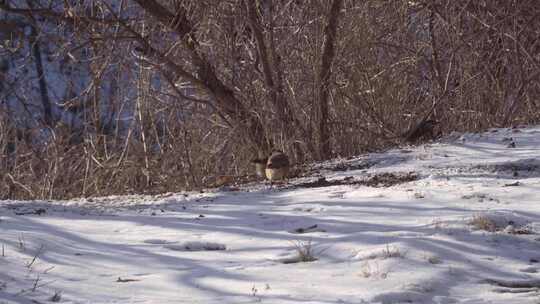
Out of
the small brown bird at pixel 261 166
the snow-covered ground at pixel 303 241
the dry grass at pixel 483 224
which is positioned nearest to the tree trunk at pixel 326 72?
the small brown bird at pixel 261 166

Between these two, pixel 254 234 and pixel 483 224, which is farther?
pixel 254 234

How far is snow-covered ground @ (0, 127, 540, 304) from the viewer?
3.14 meters

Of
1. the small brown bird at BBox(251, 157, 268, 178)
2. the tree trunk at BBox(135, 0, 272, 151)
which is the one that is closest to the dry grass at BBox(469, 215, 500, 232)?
the small brown bird at BBox(251, 157, 268, 178)

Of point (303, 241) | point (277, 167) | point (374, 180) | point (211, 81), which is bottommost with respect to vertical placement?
point (303, 241)

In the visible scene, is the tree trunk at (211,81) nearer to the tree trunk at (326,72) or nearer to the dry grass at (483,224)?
the tree trunk at (326,72)

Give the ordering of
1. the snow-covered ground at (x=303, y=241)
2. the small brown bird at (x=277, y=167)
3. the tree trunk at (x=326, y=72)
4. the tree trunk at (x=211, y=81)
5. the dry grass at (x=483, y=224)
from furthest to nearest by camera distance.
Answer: the tree trunk at (x=326, y=72), the tree trunk at (x=211, y=81), the small brown bird at (x=277, y=167), the dry grass at (x=483, y=224), the snow-covered ground at (x=303, y=241)

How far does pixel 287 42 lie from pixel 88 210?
3874 mm

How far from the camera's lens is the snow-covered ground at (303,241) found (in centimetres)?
314

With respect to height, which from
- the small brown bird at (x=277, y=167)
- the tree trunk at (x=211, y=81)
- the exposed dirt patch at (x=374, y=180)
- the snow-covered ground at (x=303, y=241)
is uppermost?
the tree trunk at (x=211, y=81)

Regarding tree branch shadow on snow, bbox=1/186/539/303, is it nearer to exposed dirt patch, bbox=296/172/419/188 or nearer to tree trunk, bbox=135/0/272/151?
exposed dirt patch, bbox=296/172/419/188

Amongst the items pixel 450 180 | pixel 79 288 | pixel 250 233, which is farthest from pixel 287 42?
pixel 79 288

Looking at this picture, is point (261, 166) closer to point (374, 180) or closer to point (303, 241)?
point (374, 180)

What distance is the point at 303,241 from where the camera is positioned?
12.7 feet

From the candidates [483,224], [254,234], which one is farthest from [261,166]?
[483,224]
